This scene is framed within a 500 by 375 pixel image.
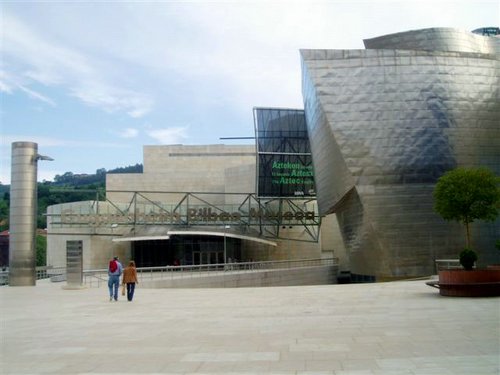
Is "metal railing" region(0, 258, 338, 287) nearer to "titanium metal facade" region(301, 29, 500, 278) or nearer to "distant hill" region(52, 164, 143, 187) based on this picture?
"titanium metal facade" region(301, 29, 500, 278)

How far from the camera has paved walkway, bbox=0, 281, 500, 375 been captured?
824 centimetres

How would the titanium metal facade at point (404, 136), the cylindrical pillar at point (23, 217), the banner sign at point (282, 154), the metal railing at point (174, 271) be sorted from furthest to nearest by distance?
the banner sign at point (282, 154) < the titanium metal facade at point (404, 136) < the metal railing at point (174, 271) < the cylindrical pillar at point (23, 217)

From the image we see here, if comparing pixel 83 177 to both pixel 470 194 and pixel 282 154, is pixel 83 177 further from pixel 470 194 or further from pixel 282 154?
pixel 470 194

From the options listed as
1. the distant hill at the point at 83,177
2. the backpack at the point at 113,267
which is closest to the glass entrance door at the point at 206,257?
the backpack at the point at 113,267

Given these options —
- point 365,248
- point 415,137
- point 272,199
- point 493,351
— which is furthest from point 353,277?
point 493,351

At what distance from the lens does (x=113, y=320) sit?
1406cm

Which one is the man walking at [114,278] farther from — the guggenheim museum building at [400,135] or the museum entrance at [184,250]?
the museum entrance at [184,250]

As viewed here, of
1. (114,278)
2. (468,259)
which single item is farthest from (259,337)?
(114,278)

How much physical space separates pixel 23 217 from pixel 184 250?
2419 centimetres

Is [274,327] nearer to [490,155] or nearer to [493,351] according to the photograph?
[493,351]

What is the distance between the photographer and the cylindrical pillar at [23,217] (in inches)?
1078

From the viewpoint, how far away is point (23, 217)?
27.7 m

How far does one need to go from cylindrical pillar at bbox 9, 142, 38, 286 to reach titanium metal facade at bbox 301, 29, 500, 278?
17.7 meters

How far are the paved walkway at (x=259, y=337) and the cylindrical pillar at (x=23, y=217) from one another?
9.75 m
